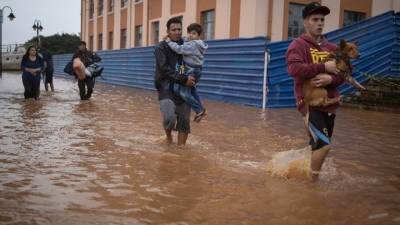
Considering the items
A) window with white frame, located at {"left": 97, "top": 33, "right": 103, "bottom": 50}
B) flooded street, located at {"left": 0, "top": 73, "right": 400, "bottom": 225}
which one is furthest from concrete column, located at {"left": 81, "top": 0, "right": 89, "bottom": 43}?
flooded street, located at {"left": 0, "top": 73, "right": 400, "bottom": 225}

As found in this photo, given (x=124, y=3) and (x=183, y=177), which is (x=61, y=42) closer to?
(x=124, y=3)

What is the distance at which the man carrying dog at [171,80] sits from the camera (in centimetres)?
641

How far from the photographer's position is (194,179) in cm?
511

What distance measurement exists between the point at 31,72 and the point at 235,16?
A: 9004mm

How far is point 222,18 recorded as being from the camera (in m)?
20.5

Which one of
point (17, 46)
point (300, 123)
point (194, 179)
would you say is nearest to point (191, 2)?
point (300, 123)

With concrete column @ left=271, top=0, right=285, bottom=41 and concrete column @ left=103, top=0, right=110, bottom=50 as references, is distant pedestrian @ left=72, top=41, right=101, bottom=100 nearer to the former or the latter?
concrete column @ left=271, top=0, right=285, bottom=41

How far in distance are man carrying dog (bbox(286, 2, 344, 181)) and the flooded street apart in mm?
525

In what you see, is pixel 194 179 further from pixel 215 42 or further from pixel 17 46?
pixel 17 46

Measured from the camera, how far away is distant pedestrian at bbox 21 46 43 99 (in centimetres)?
1370

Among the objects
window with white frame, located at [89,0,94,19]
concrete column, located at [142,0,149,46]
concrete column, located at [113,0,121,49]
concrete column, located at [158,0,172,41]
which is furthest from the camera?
window with white frame, located at [89,0,94,19]

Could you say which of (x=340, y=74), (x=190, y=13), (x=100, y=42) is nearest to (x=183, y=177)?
(x=340, y=74)

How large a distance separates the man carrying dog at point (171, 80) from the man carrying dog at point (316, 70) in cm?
207

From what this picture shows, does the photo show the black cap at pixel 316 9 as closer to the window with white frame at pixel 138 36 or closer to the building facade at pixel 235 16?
the building facade at pixel 235 16
